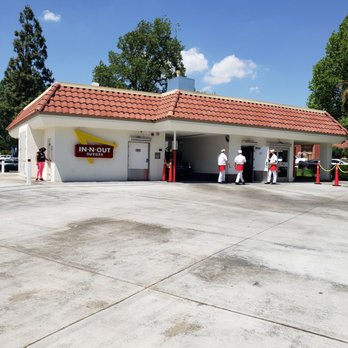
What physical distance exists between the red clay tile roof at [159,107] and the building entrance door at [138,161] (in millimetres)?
1869

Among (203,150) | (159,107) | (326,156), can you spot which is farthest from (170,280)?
(326,156)

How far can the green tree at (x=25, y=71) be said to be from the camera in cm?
4500

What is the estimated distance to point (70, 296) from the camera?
4203mm

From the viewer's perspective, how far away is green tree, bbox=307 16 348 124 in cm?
3666

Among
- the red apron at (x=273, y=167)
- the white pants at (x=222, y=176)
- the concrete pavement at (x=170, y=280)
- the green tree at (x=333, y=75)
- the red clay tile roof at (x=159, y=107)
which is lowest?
Result: the concrete pavement at (x=170, y=280)

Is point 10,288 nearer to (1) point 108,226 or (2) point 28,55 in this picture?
(1) point 108,226

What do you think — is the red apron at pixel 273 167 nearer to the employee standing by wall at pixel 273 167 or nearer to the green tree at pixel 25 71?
the employee standing by wall at pixel 273 167

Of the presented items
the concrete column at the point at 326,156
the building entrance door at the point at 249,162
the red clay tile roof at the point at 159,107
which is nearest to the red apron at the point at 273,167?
the building entrance door at the point at 249,162

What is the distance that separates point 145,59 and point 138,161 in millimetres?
38571

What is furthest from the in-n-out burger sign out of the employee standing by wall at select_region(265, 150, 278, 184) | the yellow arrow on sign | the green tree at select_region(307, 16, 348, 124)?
the green tree at select_region(307, 16, 348, 124)

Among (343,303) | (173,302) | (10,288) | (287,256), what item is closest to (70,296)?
(10,288)

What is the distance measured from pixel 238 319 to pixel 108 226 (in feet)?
15.4

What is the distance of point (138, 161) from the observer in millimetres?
20828

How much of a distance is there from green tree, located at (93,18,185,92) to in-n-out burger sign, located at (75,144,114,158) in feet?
119
